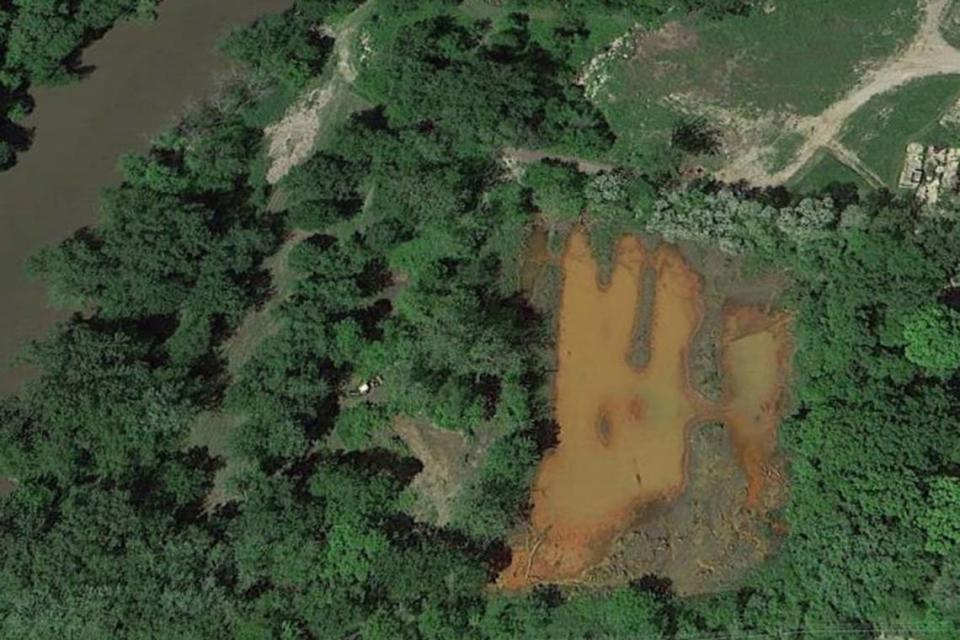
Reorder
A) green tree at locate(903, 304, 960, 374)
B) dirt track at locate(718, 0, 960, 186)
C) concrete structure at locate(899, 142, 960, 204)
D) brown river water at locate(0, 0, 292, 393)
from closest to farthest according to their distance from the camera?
1. green tree at locate(903, 304, 960, 374)
2. concrete structure at locate(899, 142, 960, 204)
3. dirt track at locate(718, 0, 960, 186)
4. brown river water at locate(0, 0, 292, 393)

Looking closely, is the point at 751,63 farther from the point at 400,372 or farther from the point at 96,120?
the point at 96,120

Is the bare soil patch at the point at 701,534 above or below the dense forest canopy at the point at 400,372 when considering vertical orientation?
below

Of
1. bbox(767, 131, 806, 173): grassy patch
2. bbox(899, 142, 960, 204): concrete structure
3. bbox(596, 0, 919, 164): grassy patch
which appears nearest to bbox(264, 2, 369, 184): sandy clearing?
bbox(596, 0, 919, 164): grassy patch

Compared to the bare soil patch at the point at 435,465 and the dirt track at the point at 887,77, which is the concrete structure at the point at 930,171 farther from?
the bare soil patch at the point at 435,465

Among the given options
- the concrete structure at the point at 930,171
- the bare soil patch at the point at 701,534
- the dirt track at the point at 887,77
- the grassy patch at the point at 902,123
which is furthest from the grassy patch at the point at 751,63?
the bare soil patch at the point at 701,534

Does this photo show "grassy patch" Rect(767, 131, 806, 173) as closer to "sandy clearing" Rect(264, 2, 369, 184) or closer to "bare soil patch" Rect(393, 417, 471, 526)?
"bare soil patch" Rect(393, 417, 471, 526)

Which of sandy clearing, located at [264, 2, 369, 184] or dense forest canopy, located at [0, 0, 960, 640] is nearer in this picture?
dense forest canopy, located at [0, 0, 960, 640]

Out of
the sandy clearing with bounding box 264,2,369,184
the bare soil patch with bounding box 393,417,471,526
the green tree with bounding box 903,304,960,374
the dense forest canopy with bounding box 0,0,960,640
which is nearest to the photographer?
the green tree with bounding box 903,304,960,374
